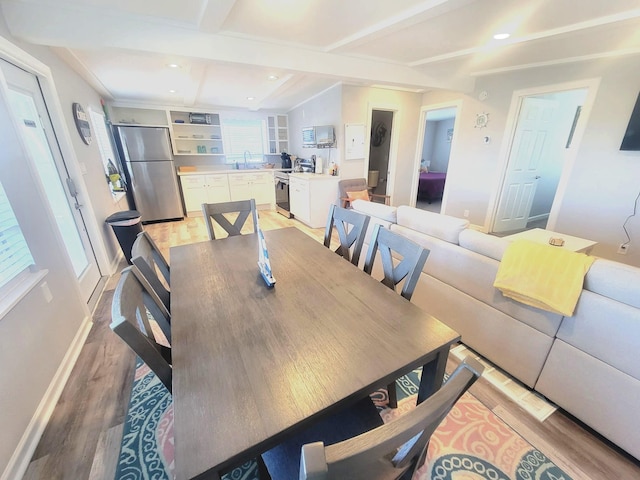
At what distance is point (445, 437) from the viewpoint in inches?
52.9

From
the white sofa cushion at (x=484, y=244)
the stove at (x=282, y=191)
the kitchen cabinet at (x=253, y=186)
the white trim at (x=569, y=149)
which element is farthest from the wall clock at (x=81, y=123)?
the white trim at (x=569, y=149)

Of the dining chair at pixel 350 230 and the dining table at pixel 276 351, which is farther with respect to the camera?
the dining chair at pixel 350 230

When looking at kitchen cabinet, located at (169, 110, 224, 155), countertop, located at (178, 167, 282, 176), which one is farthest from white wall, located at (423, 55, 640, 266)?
kitchen cabinet, located at (169, 110, 224, 155)

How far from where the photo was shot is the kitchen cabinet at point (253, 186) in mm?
5698

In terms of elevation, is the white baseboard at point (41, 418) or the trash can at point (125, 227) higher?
the trash can at point (125, 227)

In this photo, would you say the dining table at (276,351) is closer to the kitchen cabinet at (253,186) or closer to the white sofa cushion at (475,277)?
the white sofa cushion at (475,277)

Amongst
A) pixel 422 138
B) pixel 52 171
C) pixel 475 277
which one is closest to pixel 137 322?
pixel 475 277

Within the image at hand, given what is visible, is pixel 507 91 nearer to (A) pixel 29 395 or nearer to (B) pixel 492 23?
(B) pixel 492 23

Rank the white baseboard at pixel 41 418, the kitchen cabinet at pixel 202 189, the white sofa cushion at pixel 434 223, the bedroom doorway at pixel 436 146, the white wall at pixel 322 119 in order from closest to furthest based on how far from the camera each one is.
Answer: the white baseboard at pixel 41 418 < the white sofa cushion at pixel 434 223 < the white wall at pixel 322 119 < the kitchen cabinet at pixel 202 189 < the bedroom doorway at pixel 436 146

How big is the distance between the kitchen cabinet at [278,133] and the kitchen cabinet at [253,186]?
1.00 meters

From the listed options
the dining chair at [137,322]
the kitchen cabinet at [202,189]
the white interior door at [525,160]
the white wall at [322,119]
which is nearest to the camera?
the dining chair at [137,322]

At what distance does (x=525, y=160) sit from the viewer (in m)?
4.11

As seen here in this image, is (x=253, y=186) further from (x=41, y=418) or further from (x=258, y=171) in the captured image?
(x=41, y=418)

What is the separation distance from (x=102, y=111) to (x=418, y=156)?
5714 millimetres
